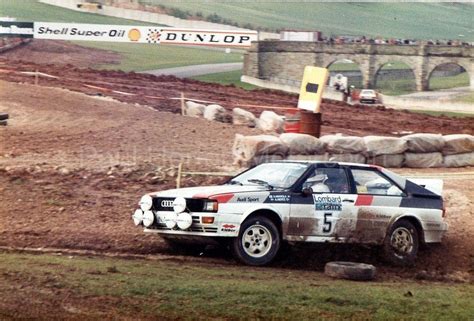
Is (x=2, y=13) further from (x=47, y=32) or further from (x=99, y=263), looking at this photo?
(x=99, y=263)

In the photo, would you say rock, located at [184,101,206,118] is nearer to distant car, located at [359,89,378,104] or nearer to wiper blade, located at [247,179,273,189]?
wiper blade, located at [247,179,273,189]

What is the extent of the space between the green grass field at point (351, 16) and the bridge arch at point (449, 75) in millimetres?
2267

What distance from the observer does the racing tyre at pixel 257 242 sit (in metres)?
15.4

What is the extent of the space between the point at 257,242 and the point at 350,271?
1262mm

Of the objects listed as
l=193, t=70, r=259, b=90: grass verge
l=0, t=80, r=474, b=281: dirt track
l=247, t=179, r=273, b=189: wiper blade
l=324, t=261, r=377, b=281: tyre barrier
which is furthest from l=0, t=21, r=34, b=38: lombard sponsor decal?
l=324, t=261, r=377, b=281: tyre barrier

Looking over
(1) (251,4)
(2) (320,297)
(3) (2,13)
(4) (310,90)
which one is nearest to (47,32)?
(3) (2,13)

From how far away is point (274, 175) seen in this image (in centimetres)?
1648

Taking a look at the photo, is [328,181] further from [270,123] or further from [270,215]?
[270,123]

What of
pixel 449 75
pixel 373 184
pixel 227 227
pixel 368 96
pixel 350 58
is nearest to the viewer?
pixel 227 227

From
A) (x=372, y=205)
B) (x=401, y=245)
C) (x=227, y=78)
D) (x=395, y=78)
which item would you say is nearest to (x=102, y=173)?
(x=372, y=205)

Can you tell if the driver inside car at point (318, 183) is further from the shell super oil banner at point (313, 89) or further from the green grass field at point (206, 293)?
the shell super oil banner at point (313, 89)

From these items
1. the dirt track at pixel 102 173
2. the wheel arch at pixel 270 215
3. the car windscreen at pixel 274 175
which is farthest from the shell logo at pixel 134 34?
the wheel arch at pixel 270 215

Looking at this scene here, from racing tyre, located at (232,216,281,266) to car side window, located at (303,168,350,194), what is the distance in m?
0.91

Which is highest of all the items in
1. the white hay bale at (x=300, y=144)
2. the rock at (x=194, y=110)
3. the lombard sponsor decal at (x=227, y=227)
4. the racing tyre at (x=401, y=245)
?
the rock at (x=194, y=110)
